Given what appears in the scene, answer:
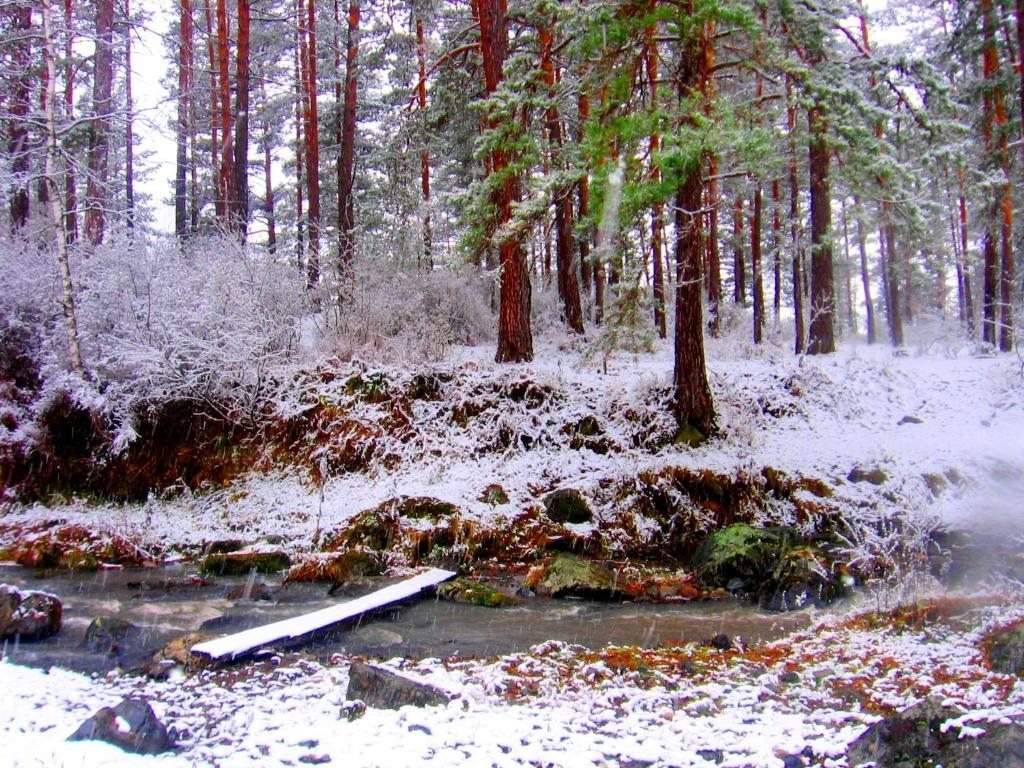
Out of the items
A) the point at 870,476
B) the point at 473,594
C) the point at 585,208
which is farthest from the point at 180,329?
the point at 870,476

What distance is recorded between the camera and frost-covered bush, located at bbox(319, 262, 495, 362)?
1237cm

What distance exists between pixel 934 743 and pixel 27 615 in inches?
295

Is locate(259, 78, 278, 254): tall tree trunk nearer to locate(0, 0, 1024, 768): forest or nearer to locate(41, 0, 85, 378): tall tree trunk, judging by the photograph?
locate(0, 0, 1024, 768): forest

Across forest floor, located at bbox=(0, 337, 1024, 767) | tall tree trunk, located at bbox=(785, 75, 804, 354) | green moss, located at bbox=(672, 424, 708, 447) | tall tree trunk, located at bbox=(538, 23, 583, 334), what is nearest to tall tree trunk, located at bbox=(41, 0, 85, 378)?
forest floor, located at bbox=(0, 337, 1024, 767)

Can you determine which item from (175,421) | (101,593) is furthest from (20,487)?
(101,593)

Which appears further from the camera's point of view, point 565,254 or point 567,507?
point 565,254

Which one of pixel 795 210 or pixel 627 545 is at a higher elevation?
pixel 795 210

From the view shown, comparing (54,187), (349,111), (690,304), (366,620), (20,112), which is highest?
(349,111)

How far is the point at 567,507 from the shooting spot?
31.8ft

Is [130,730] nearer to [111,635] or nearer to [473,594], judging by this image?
[111,635]

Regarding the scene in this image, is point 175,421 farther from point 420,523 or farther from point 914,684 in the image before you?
point 914,684

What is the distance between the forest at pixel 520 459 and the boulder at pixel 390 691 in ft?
0.10

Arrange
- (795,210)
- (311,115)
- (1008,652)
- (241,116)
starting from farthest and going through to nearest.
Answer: (795,210) → (311,115) → (241,116) → (1008,652)

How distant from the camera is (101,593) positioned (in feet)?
26.2
